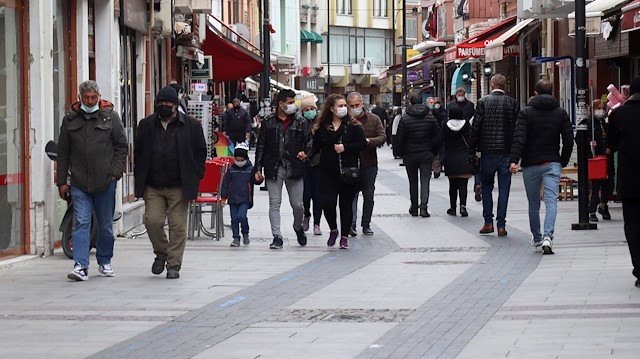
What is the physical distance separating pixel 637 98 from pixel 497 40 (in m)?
Result: 21.0

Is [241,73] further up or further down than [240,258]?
further up

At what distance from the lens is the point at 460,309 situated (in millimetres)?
9742

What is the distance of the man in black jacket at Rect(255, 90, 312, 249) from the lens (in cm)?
1491

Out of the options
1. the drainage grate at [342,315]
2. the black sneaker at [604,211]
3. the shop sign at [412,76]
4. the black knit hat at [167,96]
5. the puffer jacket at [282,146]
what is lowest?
the drainage grate at [342,315]

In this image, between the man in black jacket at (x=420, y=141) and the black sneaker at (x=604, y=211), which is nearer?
the black sneaker at (x=604, y=211)

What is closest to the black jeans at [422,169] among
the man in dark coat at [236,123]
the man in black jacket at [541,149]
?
the man in black jacket at [541,149]

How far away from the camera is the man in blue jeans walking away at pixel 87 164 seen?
11.9 metres

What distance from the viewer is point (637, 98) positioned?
11.1 metres

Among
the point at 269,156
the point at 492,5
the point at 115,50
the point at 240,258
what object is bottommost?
the point at 240,258

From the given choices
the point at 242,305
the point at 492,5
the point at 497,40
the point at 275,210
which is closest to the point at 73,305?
the point at 242,305

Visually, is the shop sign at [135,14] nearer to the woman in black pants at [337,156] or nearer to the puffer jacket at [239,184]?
the puffer jacket at [239,184]

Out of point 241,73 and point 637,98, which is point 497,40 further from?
point 637,98

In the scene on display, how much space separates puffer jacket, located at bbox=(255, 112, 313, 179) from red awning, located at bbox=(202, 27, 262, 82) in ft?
51.6

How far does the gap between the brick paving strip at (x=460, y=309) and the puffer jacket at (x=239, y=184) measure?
3012mm
